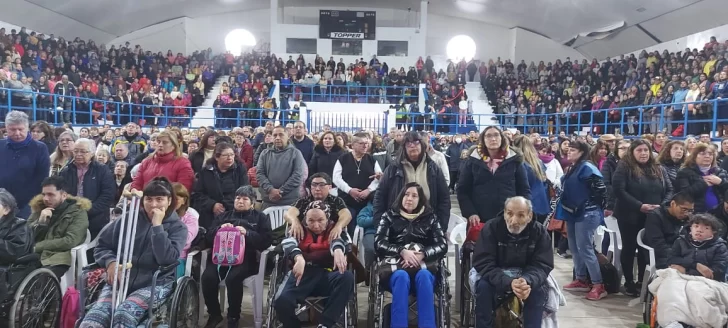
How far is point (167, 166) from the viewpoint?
428 cm

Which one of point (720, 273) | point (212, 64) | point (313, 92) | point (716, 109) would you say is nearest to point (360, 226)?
point (720, 273)

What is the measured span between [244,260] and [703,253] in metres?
3.04

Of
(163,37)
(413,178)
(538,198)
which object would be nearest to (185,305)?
(413,178)

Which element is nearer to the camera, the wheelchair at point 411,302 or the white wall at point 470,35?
the wheelchair at point 411,302

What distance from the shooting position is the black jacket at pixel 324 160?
538 centimetres

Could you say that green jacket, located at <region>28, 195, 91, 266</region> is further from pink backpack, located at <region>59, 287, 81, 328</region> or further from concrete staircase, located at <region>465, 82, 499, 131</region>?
concrete staircase, located at <region>465, 82, 499, 131</region>

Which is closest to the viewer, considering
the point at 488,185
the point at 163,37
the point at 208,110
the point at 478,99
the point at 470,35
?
the point at 488,185

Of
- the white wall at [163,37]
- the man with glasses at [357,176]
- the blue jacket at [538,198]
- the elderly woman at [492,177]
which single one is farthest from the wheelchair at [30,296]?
the white wall at [163,37]

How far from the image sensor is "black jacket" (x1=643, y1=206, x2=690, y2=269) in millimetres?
4020

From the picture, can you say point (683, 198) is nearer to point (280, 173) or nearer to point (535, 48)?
point (280, 173)

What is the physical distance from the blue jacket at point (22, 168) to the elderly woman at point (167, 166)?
70cm

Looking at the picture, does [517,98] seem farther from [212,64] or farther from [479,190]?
[479,190]

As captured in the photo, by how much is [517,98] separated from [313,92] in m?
6.92

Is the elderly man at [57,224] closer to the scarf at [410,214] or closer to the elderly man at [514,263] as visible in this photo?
the scarf at [410,214]
